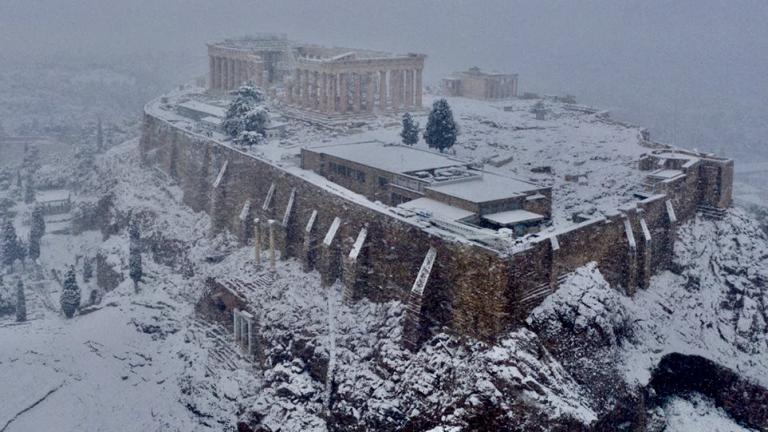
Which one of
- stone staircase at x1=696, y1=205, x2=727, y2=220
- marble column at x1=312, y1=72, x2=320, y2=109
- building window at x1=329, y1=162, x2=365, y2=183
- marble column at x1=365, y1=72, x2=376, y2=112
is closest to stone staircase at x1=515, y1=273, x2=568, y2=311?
building window at x1=329, y1=162, x2=365, y2=183

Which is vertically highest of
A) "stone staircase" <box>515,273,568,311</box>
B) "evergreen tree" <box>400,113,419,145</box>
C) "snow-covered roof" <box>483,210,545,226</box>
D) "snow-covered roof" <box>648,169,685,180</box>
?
"evergreen tree" <box>400,113,419,145</box>

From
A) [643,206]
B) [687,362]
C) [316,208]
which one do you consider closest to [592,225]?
[643,206]

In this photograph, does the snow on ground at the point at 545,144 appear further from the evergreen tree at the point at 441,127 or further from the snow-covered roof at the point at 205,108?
the evergreen tree at the point at 441,127

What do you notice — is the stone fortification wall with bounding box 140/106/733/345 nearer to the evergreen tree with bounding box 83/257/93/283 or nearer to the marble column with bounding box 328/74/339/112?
the marble column with bounding box 328/74/339/112

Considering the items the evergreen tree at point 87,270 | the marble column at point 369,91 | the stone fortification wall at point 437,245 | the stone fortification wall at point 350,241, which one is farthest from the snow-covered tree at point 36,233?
the marble column at point 369,91

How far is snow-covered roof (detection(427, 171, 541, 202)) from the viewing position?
4081cm

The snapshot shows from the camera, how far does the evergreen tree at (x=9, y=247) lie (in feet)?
253

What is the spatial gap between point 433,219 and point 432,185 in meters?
6.51

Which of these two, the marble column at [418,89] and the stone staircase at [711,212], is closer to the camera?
the stone staircase at [711,212]

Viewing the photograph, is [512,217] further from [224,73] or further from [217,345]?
[224,73]

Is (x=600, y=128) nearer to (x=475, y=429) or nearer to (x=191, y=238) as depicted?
(x=191, y=238)

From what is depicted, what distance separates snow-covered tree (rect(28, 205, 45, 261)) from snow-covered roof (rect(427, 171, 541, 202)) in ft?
181

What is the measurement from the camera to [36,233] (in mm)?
79625

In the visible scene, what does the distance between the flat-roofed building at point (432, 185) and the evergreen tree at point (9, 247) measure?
4191 cm
